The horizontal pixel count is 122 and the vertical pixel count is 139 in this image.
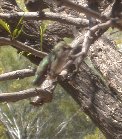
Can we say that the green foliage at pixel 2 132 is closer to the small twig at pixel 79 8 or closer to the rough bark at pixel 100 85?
the rough bark at pixel 100 85

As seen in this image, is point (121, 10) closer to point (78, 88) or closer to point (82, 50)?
point (82, 50)

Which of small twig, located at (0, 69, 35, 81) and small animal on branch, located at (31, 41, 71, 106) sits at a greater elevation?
small animal on branch, located at (31, 41, 71, 106)

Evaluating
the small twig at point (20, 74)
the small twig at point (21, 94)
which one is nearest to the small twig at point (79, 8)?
the small twig at point (21, 94)

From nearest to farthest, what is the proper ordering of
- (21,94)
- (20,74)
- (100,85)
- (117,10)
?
(117,10) < (21,94) < (20,74) < (100,85)

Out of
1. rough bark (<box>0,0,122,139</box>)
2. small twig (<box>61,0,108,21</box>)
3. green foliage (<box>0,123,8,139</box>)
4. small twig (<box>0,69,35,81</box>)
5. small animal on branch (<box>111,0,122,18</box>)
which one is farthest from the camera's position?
green foliage (<box>0,123,8,139</box>)

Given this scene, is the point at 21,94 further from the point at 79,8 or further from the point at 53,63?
the point at 79,8

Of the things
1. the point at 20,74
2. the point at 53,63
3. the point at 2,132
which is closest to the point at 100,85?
the point at 20,74

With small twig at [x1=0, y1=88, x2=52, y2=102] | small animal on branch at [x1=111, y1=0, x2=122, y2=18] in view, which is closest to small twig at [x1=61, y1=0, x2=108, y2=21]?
small animal on branch at [x1=111, y1=0, x2=122, y2=18]

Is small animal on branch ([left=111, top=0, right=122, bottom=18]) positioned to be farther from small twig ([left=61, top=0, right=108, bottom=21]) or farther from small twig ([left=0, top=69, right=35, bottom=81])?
small twig ([left=0, top=69, right=35, bottom=81])
